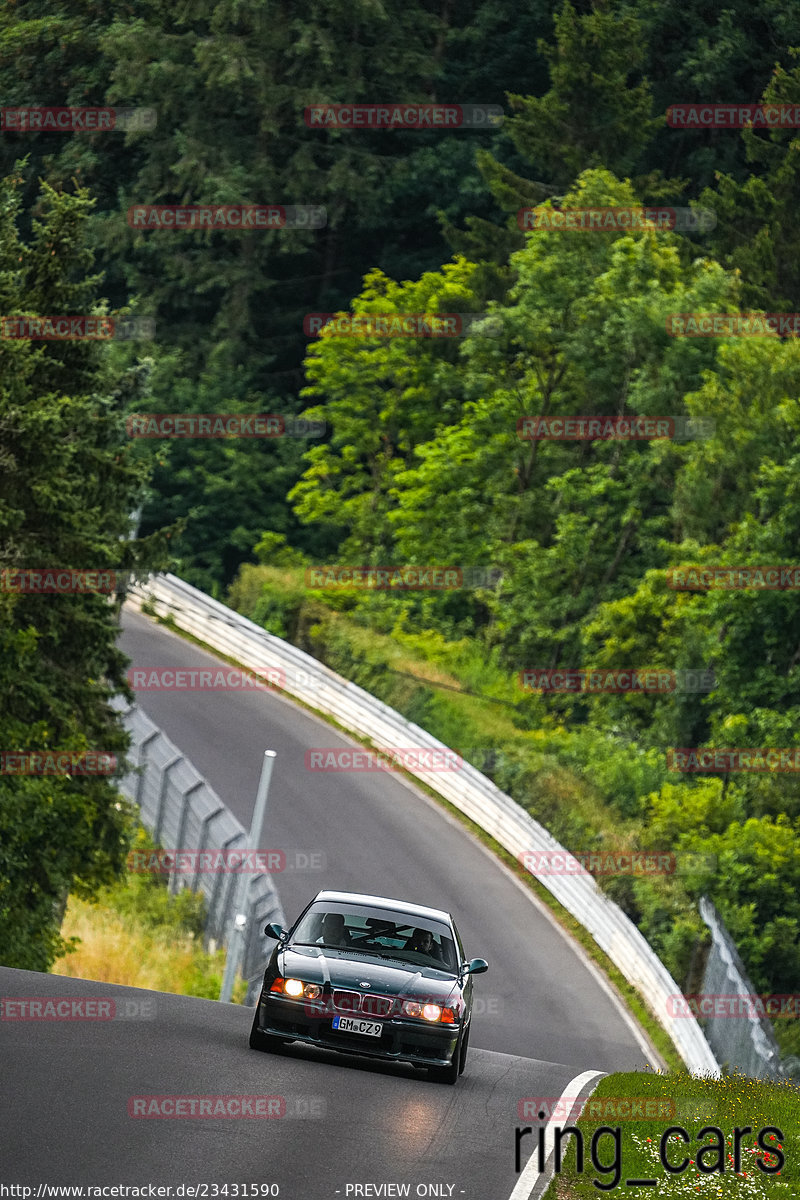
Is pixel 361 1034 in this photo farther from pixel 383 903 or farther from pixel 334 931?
pixel 383 903

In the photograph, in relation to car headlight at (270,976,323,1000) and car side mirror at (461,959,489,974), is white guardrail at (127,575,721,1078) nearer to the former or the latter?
car side mirror at (461,959,489,974)

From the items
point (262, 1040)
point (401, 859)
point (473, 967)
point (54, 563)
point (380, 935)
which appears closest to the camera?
point (262, 1040)

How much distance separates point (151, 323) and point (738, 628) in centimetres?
3183

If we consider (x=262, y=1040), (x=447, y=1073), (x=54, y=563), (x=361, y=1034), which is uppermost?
(x=54, y=563)

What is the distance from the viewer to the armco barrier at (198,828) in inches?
1067

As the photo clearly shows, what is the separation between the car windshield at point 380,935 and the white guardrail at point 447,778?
10525 millimetres

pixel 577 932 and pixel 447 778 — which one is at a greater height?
pixel 447 778

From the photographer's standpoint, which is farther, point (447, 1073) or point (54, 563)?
point (54, 563)

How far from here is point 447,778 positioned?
1556 inches

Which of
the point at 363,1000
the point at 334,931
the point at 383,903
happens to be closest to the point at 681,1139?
the point at 363,1000

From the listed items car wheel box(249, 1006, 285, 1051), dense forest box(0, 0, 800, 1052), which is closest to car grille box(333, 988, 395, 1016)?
car wheel box(249, 1006, 285, 1051)

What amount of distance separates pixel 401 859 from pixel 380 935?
21214 mm

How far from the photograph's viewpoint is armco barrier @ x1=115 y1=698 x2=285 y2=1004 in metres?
27.1

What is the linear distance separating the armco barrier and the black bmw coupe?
38.7 ft
